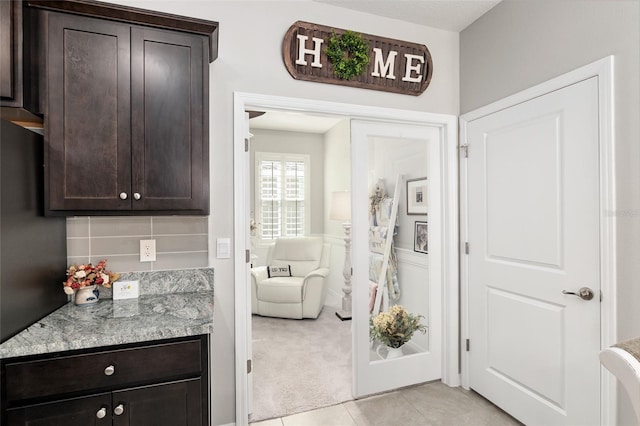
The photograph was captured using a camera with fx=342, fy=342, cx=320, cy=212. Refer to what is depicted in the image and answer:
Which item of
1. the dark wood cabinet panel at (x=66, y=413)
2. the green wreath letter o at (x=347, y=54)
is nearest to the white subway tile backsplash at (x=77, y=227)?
the dark wood cabinet panel at (x=66, y=413)

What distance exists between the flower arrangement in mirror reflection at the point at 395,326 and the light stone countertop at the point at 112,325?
131 centimetres

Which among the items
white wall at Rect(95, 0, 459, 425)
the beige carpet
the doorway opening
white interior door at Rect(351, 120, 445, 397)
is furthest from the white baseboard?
white wall at Rect(95, 0, 459, 425)

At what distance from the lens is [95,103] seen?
1.56m

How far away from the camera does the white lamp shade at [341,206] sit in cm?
387

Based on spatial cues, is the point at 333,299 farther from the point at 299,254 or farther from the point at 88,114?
the point at 88,114

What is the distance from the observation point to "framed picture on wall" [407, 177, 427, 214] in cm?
261

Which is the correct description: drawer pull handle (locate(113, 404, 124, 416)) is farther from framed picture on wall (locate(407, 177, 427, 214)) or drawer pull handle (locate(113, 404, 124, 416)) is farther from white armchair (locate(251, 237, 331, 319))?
white armchair (locate(251, 237, 331, 319))

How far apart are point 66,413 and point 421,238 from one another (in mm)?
2259

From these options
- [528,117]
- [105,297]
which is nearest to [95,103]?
[105,297]

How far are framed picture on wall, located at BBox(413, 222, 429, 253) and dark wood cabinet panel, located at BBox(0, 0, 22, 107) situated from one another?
240cm

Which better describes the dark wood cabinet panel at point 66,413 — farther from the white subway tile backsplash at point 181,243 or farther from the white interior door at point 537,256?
the white interior door at point 537,256

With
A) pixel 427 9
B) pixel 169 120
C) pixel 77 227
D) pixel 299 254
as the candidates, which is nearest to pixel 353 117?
pixel 427 9

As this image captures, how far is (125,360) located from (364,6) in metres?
2.43

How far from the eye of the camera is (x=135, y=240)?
1.91m
